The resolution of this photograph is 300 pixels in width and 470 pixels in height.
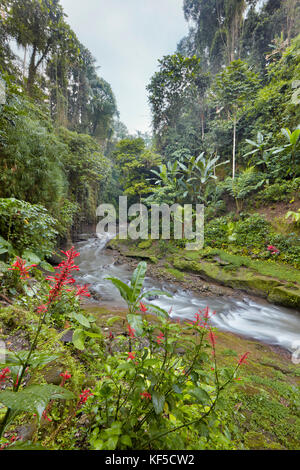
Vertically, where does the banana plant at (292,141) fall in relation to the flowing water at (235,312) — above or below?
above

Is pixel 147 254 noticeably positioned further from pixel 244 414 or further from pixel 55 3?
pixel 55 3

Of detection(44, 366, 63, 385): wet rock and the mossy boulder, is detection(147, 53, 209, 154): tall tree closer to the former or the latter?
the mossy boulder

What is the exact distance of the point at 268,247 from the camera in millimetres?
5555

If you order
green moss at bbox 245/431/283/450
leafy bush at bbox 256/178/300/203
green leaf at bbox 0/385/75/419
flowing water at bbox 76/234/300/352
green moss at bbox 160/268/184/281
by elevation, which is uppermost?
leafy bush at bbox 256/178/300/203

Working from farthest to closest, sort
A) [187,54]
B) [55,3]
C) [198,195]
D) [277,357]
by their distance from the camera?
[187,54]
[198,195]
[55,3]
[277,357]

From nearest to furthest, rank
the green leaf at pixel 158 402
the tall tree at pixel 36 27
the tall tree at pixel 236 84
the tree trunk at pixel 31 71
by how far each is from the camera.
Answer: the green leaf at pixel 158 402 < the tall tree at pixel 36 27 < the tree trunk at pixel 31 71 < the tall tree at pixel 236 84

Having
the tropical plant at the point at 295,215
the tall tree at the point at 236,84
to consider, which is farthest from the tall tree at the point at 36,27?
the tropical plant at the point at 295,215

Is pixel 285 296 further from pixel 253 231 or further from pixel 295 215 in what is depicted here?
pixel 253 231

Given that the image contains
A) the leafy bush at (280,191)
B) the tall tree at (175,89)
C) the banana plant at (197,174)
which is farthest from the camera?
the tall tree at (175,89)

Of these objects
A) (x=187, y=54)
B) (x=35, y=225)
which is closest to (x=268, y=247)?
(x=35, y=225)

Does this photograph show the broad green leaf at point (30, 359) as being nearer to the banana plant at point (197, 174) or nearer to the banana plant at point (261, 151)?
the banana plant at point (197, 174)

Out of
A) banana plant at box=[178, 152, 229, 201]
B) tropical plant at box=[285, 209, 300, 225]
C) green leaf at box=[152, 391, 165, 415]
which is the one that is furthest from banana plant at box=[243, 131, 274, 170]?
green leaf at box=[152, 391, 165, 415]

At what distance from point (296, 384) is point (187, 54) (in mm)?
22591
